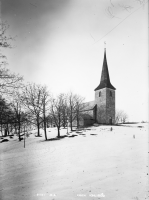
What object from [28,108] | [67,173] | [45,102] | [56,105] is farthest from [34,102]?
[67,173]

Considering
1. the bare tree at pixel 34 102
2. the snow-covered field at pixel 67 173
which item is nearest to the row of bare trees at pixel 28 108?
the bare tree at pixel 34 102

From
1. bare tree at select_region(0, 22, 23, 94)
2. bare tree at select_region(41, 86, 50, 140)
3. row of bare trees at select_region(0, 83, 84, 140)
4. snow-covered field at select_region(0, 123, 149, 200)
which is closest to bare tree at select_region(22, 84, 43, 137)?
row of bare trees at select_region(0, 83, 84, 140)

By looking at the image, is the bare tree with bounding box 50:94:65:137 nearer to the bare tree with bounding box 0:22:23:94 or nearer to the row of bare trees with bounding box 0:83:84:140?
the row of bare trees with bounding box 0:83:84:140

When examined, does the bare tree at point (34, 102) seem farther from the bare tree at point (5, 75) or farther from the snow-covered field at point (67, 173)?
the snow-covered field at point (67, 173)

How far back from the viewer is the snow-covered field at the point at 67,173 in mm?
3482

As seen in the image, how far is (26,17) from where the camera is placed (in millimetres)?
4492

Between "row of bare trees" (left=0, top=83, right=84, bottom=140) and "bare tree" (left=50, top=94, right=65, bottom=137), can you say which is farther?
"bare tree" (left=50, top=94, right=65, bottom=137)

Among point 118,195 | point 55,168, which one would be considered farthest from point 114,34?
point 55,168

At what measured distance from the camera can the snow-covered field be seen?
3.48 m

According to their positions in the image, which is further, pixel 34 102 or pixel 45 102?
pixel 45 102

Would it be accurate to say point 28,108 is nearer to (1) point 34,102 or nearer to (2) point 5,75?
(1) point 34,102

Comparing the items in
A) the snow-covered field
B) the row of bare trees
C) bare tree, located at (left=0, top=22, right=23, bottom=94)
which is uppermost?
bare tree, located at (left=0, top=22, right=23, bottom=94)

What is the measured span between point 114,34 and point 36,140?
5499mm

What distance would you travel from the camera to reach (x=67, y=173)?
452cm
